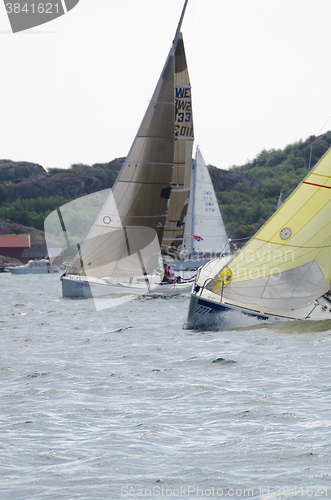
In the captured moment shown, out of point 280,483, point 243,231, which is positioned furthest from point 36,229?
point 280,483

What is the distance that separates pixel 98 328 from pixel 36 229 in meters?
103

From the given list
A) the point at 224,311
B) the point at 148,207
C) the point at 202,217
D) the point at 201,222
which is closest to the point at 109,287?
the point at 148,207

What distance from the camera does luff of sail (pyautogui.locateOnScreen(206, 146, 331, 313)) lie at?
15430 millimetres

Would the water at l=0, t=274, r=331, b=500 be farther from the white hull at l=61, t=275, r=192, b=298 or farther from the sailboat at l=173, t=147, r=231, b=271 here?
the sailboat at l=173, t=147, r=231, b=271

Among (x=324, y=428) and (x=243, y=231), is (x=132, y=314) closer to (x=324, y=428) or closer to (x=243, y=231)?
(x=324, y=428)

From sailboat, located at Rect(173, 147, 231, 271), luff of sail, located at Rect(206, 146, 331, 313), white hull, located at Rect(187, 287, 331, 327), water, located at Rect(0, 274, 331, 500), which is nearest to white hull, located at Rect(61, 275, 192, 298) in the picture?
white hull, located at Rect(187, 287, 331, 327)

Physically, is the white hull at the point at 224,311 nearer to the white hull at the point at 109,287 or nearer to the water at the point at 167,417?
the water at the point at 167,417

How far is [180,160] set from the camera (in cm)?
2894

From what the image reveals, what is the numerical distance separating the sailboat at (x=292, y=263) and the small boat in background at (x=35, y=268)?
60387mm

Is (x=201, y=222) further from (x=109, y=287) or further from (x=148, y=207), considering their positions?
(x=109, y=287)

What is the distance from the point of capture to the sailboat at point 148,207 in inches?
998

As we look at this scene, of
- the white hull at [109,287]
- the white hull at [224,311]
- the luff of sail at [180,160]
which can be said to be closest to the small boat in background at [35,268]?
the luff of sail at [180,160]

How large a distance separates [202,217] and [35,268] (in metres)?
33.3

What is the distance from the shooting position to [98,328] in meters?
16.6
